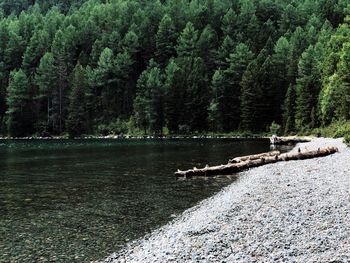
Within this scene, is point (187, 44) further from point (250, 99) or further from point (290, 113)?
point (290, 113)

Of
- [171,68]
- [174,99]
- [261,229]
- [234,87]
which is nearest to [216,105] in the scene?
[234,87]

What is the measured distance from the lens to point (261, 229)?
14.1 meters

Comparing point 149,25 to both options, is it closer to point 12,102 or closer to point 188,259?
point 12,102

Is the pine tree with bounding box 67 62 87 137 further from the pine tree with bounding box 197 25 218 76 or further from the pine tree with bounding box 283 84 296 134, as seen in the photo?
the pine tree with bounding box 283 84 296 134

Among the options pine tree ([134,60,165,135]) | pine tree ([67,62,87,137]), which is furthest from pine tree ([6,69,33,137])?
pine tree ([134,60,165,135])

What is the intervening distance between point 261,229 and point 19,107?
4869 inches

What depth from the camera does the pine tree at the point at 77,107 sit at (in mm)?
121312

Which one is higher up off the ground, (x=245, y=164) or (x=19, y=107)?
(x=19, y=107)

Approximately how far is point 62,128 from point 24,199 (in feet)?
349

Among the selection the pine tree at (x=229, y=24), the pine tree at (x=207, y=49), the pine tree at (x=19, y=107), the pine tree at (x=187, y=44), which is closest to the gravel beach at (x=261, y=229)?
the pine tree at (x=19, y=107)

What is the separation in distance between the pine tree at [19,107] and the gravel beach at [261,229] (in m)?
111

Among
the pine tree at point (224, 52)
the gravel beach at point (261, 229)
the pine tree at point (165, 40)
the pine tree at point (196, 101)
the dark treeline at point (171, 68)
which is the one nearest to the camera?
the gravel beach at point (261, 229)

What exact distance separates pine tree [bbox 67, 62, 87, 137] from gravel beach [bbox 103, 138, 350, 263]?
10326cm

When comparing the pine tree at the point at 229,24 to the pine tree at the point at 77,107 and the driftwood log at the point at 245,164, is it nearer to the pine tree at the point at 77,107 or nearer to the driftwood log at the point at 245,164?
the pine tree at the point at 77,107
